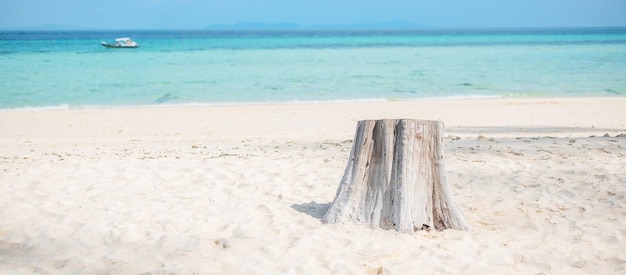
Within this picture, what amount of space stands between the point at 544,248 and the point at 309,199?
2.28 metres

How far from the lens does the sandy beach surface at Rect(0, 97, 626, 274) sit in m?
4.47

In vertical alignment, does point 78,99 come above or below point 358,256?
below

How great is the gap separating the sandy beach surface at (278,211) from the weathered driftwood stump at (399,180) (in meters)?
0.14

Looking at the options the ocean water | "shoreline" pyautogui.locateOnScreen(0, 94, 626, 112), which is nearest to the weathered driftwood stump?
"shoreline" pyautogui.locateOnScreen(0, 94, 626, 112)

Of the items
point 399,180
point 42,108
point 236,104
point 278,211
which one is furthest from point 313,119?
point 399,180

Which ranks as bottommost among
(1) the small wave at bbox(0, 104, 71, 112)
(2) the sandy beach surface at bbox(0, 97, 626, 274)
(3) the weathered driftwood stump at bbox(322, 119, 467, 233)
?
(1) the small wave at bbox(0, 104, 71, 112)

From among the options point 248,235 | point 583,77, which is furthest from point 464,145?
point 583,77

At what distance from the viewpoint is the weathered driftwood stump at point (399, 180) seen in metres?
5.05

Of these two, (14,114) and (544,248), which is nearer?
(544,248)

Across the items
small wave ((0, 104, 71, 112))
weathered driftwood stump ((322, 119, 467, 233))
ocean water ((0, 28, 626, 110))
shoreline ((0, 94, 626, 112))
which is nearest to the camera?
weathered driftwood stump ((322, 119, 467, 233))

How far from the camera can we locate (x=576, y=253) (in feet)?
15.4

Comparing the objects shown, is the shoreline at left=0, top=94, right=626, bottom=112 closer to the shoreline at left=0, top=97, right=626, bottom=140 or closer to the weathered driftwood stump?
the shoreline at left=0, top=97, right=626, bottom=140

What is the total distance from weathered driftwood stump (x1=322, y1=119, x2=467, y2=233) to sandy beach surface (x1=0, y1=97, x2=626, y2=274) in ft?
0.46

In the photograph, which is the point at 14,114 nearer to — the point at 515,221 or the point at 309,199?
the point at 309,199
